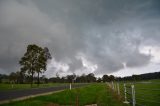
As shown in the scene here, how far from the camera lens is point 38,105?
1576cm

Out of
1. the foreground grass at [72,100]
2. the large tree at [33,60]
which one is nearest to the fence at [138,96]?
the foreground grass at [72,100]

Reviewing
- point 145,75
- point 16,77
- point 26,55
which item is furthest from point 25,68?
point 145,75

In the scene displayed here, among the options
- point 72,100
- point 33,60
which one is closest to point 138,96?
point 72,100

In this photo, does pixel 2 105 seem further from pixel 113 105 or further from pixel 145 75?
pixel 145 75

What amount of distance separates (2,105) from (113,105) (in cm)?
776

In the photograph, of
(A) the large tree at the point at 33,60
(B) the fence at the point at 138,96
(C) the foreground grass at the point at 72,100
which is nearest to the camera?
(B) the fence at the point at 138,96

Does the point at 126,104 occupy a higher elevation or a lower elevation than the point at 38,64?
lower

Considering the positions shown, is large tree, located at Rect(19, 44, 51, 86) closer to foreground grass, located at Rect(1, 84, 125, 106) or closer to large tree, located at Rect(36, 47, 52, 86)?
large tree, located at Rect(36, 47, 52, 86)

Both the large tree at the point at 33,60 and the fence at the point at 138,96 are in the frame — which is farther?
the large tree at the point at 33,60

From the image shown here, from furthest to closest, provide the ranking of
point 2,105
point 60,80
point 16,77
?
1. point 60,80
2. point 16,77
3. point 2,105

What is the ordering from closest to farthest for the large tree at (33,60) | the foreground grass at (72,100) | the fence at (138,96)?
the fence at (138,96)
the foreground grass at (72,100)
the large tree at (33,60)

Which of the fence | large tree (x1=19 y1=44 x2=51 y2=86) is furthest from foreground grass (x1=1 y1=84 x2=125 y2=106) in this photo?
large tree (x1=19 y1=44 x2=51 y2=86)

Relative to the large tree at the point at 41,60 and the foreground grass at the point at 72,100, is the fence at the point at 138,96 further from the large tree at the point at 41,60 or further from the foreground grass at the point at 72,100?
the large tree at the point at 41,60

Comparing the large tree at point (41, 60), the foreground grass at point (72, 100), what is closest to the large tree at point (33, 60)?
the large tree at point (41, 60)
